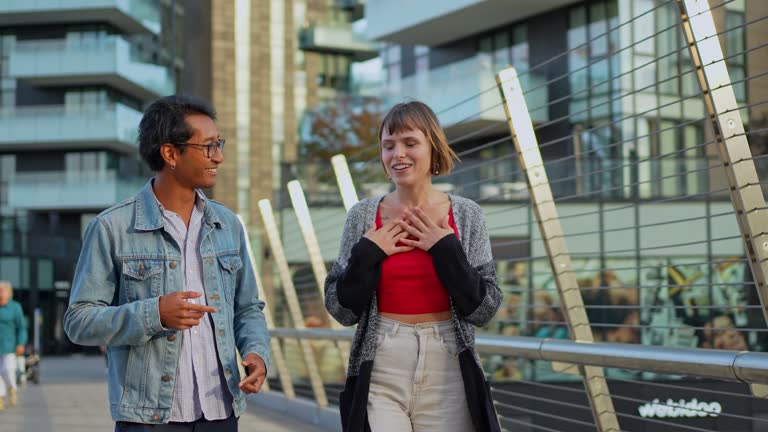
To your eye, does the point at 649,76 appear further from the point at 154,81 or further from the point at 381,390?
the point at 154,81

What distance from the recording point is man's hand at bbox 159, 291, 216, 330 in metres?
3.53

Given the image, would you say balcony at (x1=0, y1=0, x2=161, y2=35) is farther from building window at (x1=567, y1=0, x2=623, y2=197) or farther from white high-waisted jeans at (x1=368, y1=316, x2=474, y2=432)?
white high-waisted jeans at (x1=368, y1=316, x2=474, y2=432)

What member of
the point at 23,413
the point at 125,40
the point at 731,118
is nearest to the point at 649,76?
A: the point at 23,413

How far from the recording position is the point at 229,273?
3943 millimetres

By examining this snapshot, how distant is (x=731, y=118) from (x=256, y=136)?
2415 inches

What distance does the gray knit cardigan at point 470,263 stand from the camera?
385cm

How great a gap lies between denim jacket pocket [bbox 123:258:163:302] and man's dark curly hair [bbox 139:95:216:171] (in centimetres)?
32

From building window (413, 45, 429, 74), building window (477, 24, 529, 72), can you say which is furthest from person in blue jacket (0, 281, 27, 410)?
building window (413, 45, 429, 74)

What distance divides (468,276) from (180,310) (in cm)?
87

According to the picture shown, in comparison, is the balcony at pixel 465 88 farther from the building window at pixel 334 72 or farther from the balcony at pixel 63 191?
the building window at pixel 334 72

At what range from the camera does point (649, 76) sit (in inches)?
1136

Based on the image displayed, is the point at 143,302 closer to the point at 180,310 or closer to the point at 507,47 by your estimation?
the point at 180,310

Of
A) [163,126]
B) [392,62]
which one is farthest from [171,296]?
[392,62]

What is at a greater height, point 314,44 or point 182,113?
point 314,44
